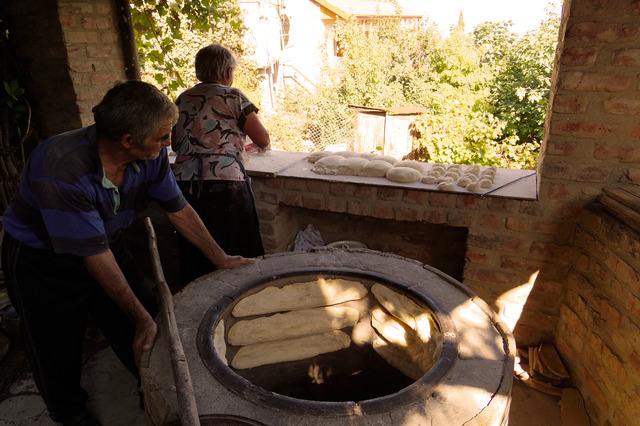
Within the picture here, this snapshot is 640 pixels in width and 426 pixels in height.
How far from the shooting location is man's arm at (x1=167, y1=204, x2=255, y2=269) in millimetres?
1767

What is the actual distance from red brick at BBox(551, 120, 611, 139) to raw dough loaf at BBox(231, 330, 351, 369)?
1.57 m

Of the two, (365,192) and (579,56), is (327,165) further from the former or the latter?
(579,56)

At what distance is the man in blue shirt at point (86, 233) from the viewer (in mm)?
1303

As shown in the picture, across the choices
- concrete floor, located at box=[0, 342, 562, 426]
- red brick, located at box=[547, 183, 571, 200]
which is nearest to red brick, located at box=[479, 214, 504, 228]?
red brick, located at box=[547, 183, 571, 200]

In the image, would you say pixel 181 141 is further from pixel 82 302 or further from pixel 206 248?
pixel 82 302

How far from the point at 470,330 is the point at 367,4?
812 inches

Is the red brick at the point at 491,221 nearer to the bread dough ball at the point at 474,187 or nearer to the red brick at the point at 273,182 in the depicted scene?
the bread dough ball at the point at 474,187

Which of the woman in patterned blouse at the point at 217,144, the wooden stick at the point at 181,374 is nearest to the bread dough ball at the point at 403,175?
the woman in patterned blouse at the point at 217,144

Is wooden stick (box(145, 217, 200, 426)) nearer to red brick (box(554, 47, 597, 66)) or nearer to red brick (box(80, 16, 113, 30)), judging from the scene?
red brick (box(80, 16, 113, 30))

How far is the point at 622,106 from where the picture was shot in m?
1.95

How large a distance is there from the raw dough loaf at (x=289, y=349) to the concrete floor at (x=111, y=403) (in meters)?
0.95

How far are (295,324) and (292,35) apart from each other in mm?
15271

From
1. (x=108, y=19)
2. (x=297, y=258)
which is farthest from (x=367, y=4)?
(x=297, y=258)

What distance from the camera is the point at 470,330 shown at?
→ 135 centimetres
